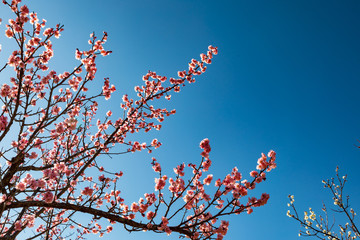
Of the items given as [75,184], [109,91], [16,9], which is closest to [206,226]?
[75,184]

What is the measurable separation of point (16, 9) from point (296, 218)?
356 inches

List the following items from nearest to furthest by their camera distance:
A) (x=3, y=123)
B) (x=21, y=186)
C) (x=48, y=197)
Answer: (x=48, y=197) → (x=21, y=186) → (x=3, y=123)

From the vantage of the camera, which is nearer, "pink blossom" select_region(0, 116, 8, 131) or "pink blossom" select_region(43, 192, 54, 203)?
"pink blossom" select_region(43, 192, 54, 203)

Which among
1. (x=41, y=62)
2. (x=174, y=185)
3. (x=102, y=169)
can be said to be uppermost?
(x=41, y=62)

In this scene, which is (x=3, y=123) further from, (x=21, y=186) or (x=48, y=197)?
(x=48, y=197)

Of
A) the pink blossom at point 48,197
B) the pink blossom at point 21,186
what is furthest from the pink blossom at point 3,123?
the pink blossom at point 48,197

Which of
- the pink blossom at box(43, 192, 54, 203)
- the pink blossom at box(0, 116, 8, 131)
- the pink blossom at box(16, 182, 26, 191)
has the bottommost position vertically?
the pink blossom at box(43, 192, 54, 203)

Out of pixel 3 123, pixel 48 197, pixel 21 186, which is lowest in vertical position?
pixel 48 197

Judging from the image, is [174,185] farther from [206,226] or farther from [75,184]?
[75,184]

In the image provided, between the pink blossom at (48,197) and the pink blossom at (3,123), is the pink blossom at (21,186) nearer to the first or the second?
the pink blossom at (48,197)

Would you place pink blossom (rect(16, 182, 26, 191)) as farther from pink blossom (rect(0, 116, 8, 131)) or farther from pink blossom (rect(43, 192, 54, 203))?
pink blossom (rect(0, 116, 8, 131))

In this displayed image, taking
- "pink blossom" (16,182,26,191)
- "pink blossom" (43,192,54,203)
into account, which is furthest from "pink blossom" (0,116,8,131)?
"pink blossom" (43,192,54,203)

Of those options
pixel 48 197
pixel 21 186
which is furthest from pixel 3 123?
pixel 48 197

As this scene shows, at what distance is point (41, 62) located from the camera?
633 cm
